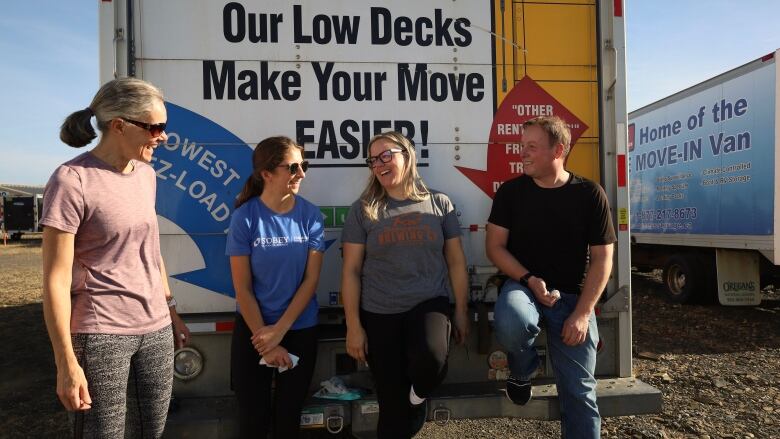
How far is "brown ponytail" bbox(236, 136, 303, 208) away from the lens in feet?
8.56

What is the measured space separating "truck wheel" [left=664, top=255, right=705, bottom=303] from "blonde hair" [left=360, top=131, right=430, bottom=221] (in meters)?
6.99

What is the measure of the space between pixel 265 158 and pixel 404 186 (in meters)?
0.69

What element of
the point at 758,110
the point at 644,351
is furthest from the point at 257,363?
the point at 758,110

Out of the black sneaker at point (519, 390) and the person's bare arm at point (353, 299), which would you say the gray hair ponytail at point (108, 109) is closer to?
the person's bare arm at point (353, 299)

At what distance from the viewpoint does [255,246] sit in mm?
2572

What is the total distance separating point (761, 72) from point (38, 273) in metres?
15.7

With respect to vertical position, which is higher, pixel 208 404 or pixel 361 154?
pixel 361 154

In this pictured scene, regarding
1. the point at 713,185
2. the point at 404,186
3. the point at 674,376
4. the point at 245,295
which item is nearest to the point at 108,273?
the point at 245,295

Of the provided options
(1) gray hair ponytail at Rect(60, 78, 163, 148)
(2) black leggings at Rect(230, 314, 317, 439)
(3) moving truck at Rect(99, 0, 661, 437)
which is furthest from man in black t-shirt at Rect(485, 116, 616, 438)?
(1) gray hair ponytail at Rect(60, 78, 163, 148)

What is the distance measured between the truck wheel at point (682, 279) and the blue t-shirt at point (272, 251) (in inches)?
292

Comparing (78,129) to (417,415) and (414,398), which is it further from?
(417,415)

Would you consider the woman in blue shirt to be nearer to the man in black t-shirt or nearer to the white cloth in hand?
the white cloth in hand

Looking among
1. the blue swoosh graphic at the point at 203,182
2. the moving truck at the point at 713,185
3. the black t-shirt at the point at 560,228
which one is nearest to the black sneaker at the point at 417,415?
the black t-shirt at the point at 560,228

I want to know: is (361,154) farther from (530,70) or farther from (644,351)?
(644,351)
